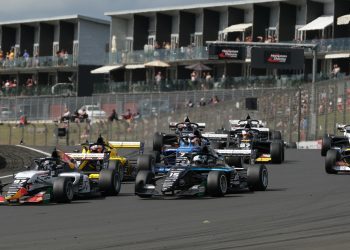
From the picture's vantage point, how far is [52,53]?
93312 mm

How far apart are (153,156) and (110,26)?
61097mm

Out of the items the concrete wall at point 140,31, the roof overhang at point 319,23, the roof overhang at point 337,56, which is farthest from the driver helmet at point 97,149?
the concrete wall at point 140,31

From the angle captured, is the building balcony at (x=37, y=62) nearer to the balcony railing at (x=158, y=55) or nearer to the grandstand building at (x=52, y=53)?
the grandstand building at (x=52, y=53)

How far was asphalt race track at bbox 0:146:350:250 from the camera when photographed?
13672mm

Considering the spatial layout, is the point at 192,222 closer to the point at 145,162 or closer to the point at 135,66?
the point at 145,162

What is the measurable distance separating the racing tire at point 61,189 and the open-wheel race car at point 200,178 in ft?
5.39

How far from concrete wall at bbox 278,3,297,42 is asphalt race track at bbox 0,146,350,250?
Result: 46.6 metres

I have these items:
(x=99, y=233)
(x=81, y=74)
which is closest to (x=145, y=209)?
(x=99, y=233)

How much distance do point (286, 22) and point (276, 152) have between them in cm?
3737

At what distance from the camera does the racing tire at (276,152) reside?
33.6 meters

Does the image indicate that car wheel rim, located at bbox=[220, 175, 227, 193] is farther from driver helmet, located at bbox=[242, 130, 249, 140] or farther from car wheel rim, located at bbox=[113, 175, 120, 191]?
driver helmet, located at bbox=[242, 130, 249, 140]

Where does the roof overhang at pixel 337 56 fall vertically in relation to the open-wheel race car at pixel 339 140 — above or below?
above

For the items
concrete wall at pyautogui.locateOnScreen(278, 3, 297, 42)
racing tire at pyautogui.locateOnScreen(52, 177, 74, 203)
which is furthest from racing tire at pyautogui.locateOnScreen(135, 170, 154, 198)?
concrete wall at pyautogui.locateOnScreen(278, 3, 297, 42)

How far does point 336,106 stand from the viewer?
45.3 meters
